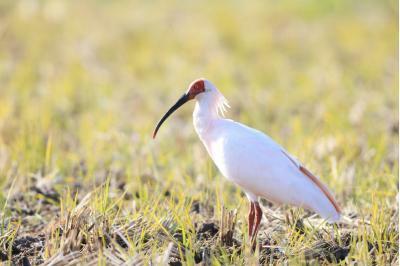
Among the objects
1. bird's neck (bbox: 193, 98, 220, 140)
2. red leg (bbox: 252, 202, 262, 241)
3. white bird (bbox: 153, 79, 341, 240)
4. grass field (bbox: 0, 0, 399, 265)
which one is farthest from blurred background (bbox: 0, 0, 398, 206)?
bird's neck (bbox: 193, 98, 220, 140)

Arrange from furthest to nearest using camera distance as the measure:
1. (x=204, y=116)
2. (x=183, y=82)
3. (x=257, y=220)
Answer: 1. (x=183, y=82)
2. (x=204, y=116)
3. (x=257, y=220)

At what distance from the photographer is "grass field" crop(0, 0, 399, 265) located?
4695 millimetres

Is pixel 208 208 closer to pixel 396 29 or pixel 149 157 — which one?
Answer: pixel 149 157

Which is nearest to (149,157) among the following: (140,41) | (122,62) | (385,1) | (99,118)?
(99,118)

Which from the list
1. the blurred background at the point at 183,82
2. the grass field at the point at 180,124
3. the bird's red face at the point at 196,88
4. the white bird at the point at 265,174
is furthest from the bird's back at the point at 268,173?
the blurred background at the point at 183,82

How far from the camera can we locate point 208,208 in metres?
5.70

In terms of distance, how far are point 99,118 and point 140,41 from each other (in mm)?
5088

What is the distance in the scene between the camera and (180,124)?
921 centimetres

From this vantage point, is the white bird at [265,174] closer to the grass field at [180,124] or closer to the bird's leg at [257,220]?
the bird's leg at [257,220]

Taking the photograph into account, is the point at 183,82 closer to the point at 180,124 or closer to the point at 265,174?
the point at 180,124

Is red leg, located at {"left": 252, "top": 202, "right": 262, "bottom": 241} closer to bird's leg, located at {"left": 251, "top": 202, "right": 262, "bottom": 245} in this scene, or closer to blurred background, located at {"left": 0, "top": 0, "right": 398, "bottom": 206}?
bird's leg, located at {"left": 251, "top": 202, "right": 262, "bottom": 245}

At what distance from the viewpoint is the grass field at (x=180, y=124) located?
15.4 feet

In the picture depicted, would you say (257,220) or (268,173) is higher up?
(268,173)

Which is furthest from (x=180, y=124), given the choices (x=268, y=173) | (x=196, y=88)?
(x=268, y=173)
